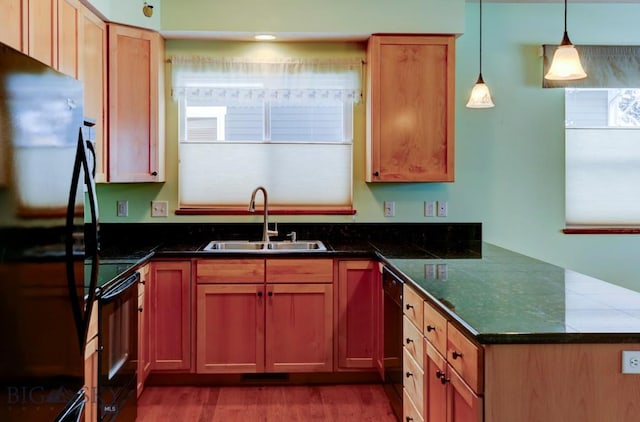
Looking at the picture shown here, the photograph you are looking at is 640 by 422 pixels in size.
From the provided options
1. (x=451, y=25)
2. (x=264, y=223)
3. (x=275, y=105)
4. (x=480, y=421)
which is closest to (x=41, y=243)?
(x=480, y=421)

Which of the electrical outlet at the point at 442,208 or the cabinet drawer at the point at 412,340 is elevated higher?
the electrical outlet at the point at 442,208

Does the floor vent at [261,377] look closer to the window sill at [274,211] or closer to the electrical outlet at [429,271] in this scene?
the window sill at [274,211]

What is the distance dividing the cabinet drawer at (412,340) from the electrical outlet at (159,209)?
202cm

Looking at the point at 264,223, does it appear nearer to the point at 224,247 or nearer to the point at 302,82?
the point at 224,247

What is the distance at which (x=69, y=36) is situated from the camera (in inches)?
106

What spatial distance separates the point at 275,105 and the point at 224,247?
1.08m

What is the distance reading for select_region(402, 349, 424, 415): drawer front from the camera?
230 centimetres

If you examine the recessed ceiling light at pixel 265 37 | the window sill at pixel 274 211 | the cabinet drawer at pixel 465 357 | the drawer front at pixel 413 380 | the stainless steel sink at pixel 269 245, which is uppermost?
the recessed ceiling light at pixel 265 37

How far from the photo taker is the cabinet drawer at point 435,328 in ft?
6.46

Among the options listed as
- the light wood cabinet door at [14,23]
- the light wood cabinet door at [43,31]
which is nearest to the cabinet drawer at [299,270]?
the light wood cabinet door at [43,31]

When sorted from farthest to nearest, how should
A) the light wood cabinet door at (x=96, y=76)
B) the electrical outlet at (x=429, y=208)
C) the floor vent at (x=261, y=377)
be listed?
1. the electrical outlet at (x=429, y=208)
2. the floor vent at (x=261, y=377)
3. the light wood cabinet door at (x=96, y=76)

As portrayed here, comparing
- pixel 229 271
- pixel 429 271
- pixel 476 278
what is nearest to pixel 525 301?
pixel 476 278

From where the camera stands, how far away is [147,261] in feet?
10.5

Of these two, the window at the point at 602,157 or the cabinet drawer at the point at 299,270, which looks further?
the window at the point at 602,157
